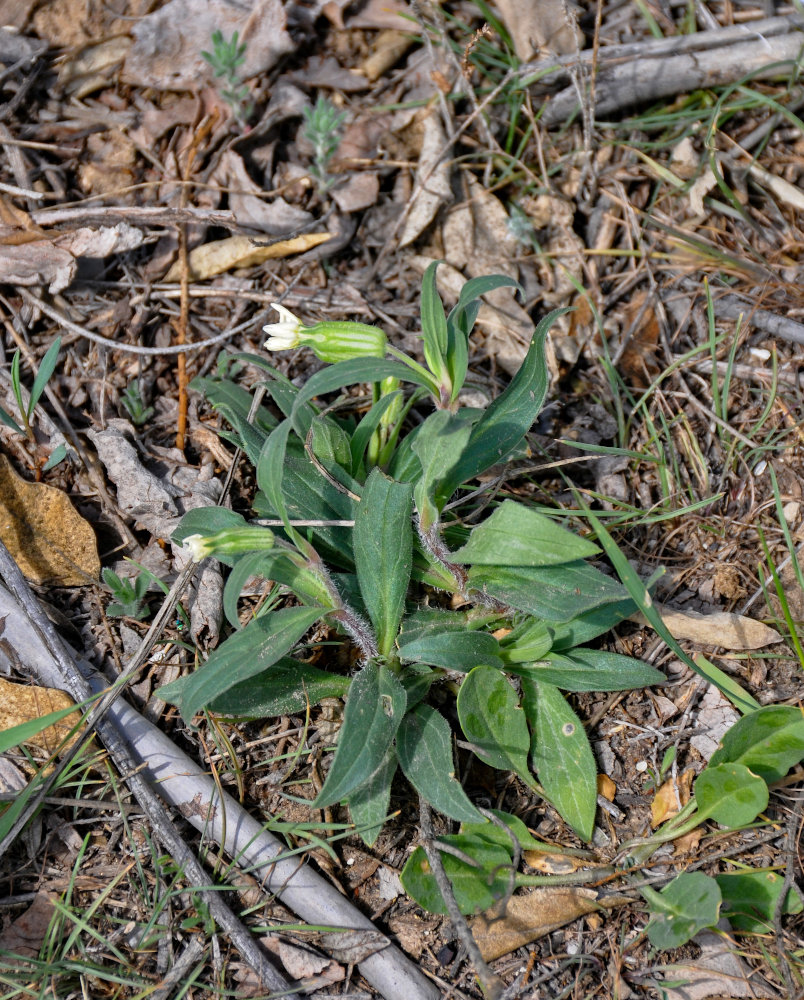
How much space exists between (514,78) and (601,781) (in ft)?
10.7

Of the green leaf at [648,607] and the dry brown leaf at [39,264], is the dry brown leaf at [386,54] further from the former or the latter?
the green leaf at [648,607]


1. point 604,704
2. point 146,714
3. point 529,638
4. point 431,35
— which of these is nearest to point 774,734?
point 604,704

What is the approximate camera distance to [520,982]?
2.29 meters

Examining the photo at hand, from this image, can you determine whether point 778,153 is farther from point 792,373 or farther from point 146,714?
point 146,714

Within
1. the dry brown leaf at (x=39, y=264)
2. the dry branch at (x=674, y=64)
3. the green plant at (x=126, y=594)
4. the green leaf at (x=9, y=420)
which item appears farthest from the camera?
the dry branch at (x=674, y=64)

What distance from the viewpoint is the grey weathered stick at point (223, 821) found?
229cm

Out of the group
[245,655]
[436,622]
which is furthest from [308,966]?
[436,622]

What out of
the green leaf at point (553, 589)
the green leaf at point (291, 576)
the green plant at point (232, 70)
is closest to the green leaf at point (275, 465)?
the green leaf at point (291, 576)

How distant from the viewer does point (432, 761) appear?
2406 mm

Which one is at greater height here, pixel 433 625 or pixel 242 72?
pixel 242 72

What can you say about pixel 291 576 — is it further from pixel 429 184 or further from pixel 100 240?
pixel 429 184

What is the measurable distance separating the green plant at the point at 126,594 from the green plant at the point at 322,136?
2.03 meters

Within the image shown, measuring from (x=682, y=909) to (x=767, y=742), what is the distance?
583mm

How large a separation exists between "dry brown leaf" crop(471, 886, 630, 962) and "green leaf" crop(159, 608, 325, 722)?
1.01 m
